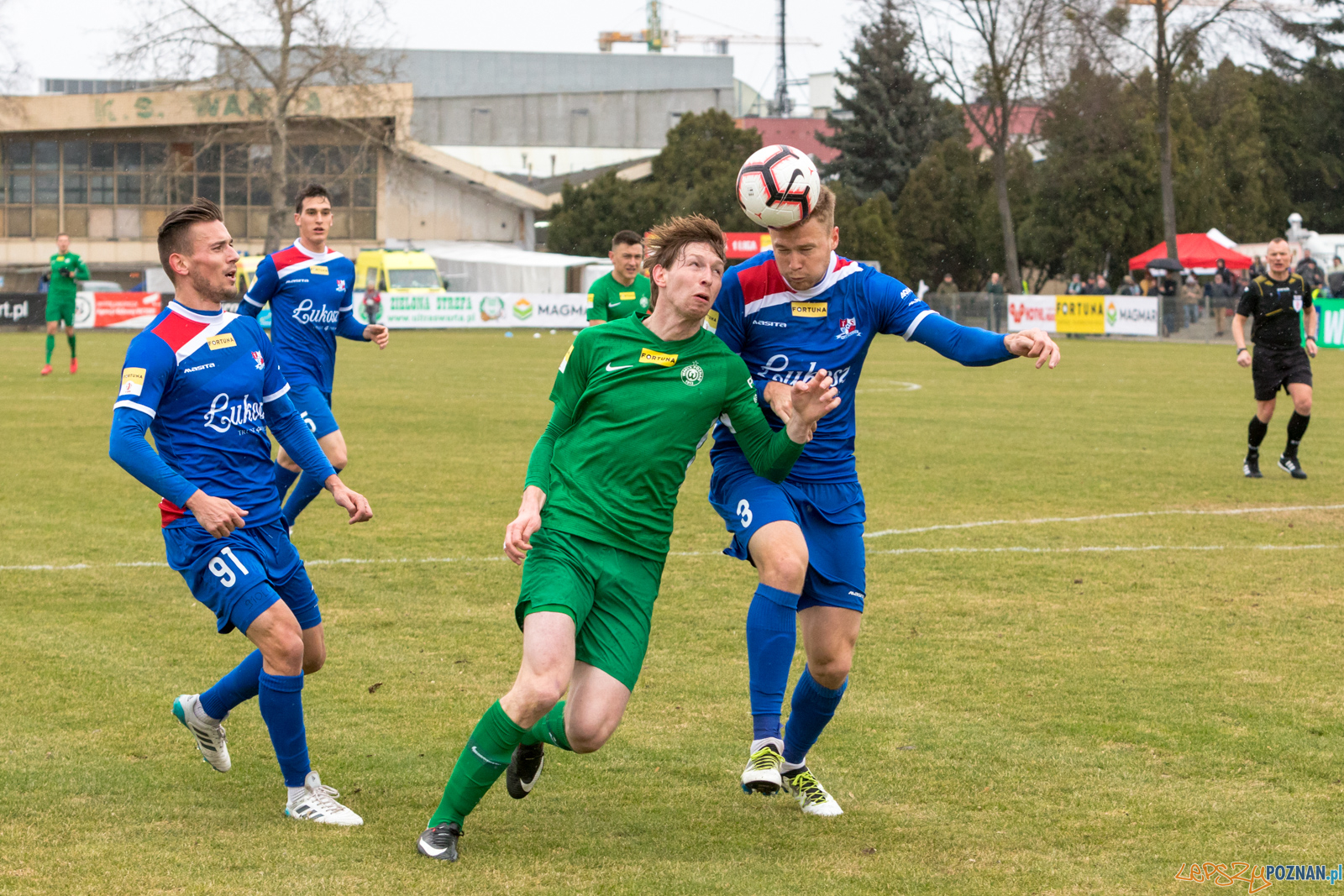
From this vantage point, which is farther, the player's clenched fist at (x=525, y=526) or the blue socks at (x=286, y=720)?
Answer: the blue socks at (x=286, y=720)

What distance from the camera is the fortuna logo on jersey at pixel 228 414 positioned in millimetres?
5062

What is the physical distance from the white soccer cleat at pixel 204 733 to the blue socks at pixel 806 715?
6.97 ft

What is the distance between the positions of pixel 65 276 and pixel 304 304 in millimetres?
15187

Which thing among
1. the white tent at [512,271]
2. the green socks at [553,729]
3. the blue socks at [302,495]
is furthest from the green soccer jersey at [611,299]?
the white tent at [512,271]

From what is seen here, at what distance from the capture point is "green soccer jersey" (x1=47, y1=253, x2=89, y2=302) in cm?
2308

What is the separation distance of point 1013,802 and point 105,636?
4.74 meters

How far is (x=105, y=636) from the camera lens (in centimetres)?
732

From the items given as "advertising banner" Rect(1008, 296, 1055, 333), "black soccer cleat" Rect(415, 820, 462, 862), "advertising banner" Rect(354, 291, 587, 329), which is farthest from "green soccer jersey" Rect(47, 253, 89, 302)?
"advertising banner" Rect(1008, 296, 1055, 333)

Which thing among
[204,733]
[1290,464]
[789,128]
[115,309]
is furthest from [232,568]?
[789,128]

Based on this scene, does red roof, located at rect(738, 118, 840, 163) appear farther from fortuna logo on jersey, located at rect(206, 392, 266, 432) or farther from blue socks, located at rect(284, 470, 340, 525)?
fortuna logo on jersey, located at rect(206, 392, 266, 432)

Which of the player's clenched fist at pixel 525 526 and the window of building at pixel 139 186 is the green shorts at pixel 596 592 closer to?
the player's clenched fist at pixel 525 526

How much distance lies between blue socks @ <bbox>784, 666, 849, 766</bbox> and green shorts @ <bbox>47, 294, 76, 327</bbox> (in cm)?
2118

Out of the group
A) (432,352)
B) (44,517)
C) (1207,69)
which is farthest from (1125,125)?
(44,517)

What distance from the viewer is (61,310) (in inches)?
935
